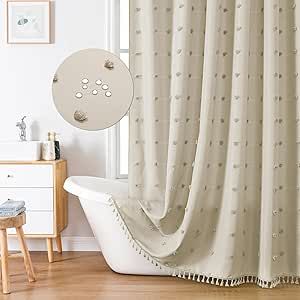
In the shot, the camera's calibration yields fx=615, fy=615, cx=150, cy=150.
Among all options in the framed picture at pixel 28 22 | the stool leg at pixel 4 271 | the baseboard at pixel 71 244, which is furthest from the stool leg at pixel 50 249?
the framed picture at pixel 28 22

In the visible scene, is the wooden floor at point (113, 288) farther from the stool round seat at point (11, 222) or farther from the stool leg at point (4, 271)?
the stool round seat at point (11, 222)

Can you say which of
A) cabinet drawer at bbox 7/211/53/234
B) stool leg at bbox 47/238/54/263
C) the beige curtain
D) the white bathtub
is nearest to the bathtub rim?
the white bathtub

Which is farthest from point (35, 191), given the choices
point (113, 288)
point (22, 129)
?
point (113, 288)

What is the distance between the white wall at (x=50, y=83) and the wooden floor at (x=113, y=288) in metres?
0.78

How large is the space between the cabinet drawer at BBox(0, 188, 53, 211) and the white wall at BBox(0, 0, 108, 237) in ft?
1.55

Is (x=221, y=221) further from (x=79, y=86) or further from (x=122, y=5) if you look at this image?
(x=122, y=5)

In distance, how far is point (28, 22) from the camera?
4.57 meters

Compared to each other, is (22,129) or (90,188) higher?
(22,129)

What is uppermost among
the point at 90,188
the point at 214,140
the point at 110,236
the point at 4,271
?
the point at 214,140

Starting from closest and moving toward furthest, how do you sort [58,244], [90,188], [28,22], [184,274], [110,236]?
[184,274], [110,236], [90,188], [58,244], [28,22]

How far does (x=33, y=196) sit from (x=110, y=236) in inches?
28.7

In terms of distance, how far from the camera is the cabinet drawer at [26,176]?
4.16 meters

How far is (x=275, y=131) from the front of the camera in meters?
3.56

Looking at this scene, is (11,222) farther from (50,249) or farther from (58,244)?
(58,244)
